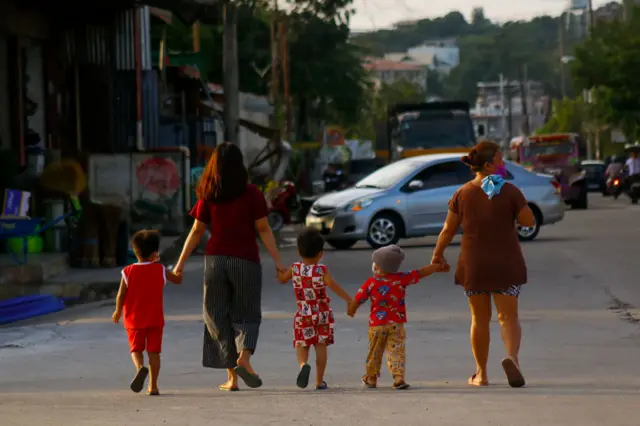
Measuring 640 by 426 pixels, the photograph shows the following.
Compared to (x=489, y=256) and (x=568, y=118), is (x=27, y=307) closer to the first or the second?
(x=489, y=256)

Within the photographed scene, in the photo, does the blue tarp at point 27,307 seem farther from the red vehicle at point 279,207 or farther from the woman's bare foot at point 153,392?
the red vehicle at point 279,207

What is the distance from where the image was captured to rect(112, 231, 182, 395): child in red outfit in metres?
9.81

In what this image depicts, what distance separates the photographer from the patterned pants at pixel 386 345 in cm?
980

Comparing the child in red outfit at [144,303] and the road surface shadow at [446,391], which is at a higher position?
the child in red outfit at [144,303]

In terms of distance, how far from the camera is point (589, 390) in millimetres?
9570

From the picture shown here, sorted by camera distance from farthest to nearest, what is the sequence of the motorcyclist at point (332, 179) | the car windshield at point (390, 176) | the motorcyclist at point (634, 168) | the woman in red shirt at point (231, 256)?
1. the motorcyclist at point (332, 179)
2. the motorcyclist at point (634, 168)
3. the car windshield at point (390, 176)
4. the woman in red shirt at point (231, 256)

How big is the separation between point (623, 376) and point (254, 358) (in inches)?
118

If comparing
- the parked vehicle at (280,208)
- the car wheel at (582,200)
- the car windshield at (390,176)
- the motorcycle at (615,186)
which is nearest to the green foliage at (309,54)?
the motorcycle at (615,186)

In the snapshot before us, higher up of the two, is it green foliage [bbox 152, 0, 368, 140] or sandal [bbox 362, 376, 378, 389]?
green foliage [bbox 152, 0, 368, 140]

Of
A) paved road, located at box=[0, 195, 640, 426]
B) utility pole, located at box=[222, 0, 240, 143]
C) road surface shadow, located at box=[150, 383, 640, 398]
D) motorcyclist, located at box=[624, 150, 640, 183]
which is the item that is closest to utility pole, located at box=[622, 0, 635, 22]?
motorcyclist, located at box=[624, 150, 640, 183]

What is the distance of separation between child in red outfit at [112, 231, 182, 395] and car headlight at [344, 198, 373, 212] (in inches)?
648

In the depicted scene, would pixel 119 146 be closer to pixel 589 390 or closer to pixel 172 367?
pixel 172 367

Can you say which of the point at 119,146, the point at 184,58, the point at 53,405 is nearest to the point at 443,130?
the point at 184,58

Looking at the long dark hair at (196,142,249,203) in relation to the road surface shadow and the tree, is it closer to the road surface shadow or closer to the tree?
the road surface shadow
